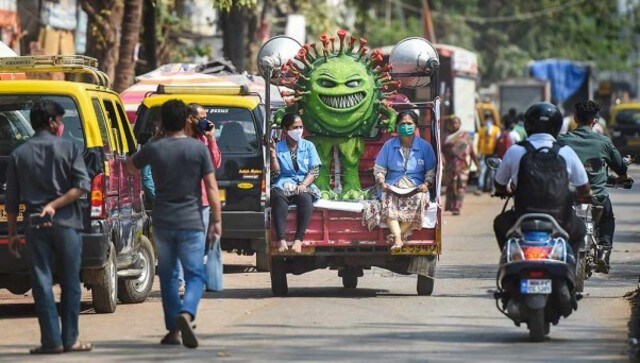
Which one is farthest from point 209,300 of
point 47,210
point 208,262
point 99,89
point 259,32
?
point 259,32

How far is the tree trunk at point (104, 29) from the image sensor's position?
2448 centimetres

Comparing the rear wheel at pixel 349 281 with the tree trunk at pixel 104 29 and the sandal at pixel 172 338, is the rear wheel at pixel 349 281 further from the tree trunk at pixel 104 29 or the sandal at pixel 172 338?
the tree trunk at pixel 104 29

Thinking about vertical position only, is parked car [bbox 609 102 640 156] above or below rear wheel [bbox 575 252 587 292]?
below

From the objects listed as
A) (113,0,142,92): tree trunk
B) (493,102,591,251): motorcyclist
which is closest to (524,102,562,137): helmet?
(493,102,591,251): motorcyclist

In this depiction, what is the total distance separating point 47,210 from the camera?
441 inches

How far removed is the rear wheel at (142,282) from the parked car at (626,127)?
116 feet

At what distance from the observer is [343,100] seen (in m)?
16.0

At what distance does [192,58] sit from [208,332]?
27.4m

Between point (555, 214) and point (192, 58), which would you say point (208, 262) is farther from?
point (192, 58)

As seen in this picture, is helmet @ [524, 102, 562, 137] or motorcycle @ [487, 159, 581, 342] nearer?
motorcycle @ [487, 159, 581, 342]

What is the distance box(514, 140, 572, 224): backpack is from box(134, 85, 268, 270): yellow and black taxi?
632 cm

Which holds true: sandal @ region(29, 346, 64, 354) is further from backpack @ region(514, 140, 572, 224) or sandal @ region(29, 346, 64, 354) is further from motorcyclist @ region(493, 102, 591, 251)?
backpack @ region(514, 140, 572, 224)

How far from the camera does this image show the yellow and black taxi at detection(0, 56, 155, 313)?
1317cm

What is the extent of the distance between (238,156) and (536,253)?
22.7 feet
